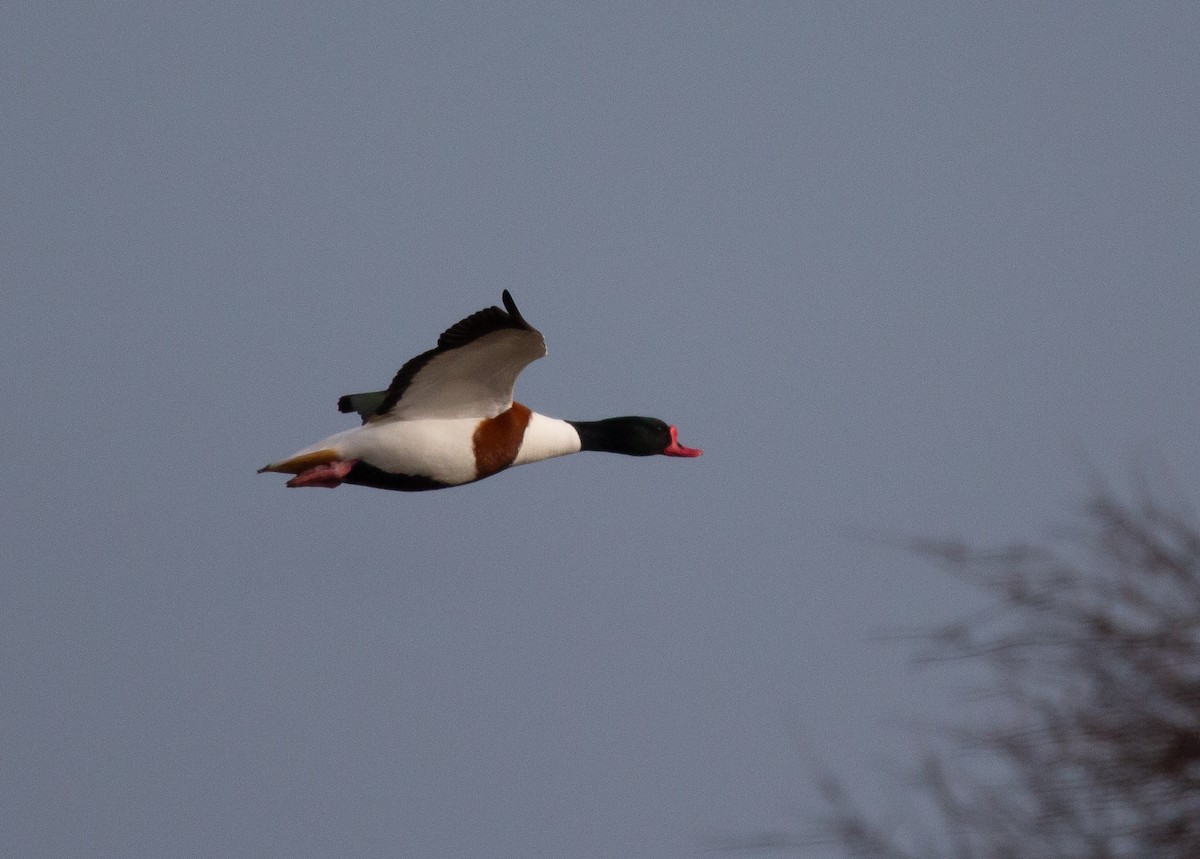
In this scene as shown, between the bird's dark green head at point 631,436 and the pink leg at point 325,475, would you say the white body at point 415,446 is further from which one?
the bird's dark green head at point 631,436

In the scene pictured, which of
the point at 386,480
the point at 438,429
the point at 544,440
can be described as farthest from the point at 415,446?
the point at 544,440

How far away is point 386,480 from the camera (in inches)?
295

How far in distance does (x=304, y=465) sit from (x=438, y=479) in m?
0.67

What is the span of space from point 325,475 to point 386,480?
329 mm

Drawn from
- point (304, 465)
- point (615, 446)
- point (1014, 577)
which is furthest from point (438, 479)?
point (1014, 577)

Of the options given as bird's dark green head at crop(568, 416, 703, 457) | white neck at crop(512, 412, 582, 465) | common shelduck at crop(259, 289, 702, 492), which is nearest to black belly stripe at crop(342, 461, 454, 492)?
common shelduck at crop(259, 289, 702, 492)

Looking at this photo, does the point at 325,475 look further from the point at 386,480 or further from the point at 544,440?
the point at 544,440

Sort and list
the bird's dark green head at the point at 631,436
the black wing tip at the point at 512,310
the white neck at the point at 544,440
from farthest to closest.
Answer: the bird's dark green head at the point at 631,436, the white neck at the point at 544,440, the black wing tip at the point at 512,310

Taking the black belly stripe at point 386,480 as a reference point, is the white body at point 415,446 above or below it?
above

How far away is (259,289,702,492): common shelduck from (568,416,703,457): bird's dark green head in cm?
107

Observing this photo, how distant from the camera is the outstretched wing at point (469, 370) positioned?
21.8ft

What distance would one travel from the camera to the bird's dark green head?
8961 millimetres

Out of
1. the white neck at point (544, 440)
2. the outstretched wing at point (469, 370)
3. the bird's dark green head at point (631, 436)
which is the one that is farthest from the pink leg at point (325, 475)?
the bird's dark green head at point (631, 436)

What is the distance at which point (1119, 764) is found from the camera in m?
2.64
